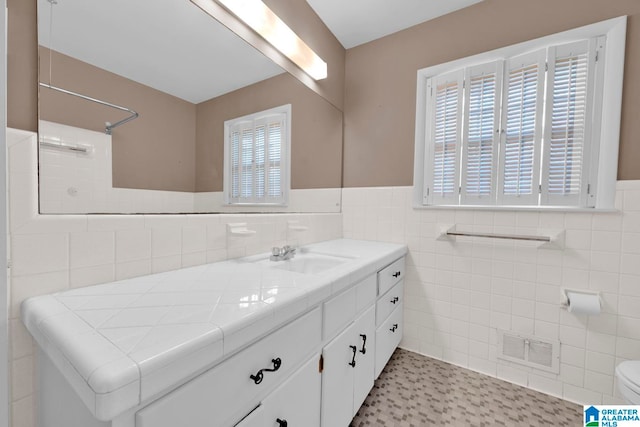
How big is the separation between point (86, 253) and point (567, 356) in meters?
2.41

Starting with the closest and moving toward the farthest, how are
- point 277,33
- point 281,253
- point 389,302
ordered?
point 281,253, point 277,33, point 389,302

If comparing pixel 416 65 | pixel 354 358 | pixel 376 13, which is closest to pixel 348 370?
pixel 354 358

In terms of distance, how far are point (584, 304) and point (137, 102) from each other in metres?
2.32

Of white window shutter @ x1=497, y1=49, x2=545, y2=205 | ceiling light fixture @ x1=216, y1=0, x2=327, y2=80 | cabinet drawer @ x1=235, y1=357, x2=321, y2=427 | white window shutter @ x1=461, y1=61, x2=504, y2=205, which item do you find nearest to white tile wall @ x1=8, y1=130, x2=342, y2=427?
cabinet drawer @ x1=235, y1=357, x2=321, y2=427

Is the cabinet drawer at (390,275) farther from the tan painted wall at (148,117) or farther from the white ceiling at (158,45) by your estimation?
the white ceiling at (158,45)

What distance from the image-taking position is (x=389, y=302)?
171 centimetres

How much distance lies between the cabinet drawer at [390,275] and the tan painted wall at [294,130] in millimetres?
816

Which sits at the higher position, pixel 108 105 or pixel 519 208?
pixel 108 105

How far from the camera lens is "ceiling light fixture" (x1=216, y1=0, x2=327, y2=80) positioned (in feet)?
4.47

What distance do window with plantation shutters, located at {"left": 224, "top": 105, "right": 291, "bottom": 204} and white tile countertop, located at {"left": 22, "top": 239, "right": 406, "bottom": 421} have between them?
534 mm

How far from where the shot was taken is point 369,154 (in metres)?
2.20

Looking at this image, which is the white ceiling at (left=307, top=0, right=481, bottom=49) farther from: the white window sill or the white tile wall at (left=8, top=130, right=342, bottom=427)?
the white tile wall at (left=8, top=130, right=342, bottom=427)

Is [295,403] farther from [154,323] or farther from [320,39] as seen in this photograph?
[320,39]

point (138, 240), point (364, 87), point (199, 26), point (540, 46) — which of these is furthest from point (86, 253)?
point (540, 46)
